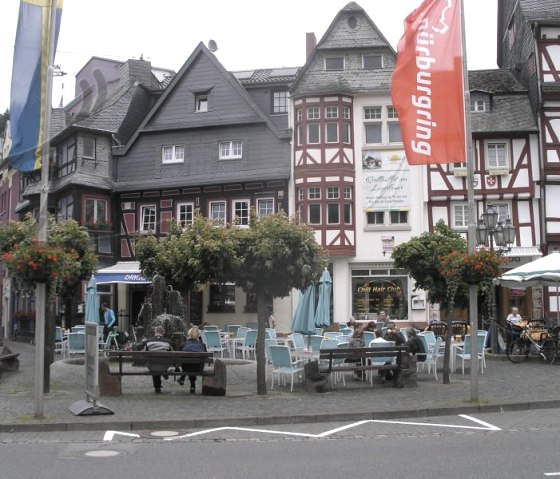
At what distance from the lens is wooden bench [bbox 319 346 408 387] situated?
48.9 ft

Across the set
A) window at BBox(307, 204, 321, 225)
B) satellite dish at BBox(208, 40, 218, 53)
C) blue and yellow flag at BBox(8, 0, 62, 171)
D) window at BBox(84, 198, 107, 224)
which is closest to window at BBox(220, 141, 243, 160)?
window at BBox(307, 204, 321, 225)

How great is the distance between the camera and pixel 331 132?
1278 inches

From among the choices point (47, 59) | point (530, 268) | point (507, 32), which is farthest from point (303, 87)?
point (47, 59)

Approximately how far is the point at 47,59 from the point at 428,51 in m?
6.70

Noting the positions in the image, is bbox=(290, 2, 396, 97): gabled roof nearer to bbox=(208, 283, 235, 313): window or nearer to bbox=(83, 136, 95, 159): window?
bbox=(208, 283, 235, 313): window

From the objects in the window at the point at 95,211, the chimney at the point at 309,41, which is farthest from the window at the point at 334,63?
the window at the point at 95,211

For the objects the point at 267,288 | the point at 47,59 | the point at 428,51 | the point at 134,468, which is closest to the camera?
the point at 134,468

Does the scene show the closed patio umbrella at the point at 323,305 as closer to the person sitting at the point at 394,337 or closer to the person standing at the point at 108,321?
the person sitting at the point at 394,337

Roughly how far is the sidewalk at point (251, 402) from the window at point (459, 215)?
14.8m

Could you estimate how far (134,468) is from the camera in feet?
26.6

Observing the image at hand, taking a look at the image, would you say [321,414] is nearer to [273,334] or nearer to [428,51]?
[428,51]

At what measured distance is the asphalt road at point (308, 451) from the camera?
25.6ft

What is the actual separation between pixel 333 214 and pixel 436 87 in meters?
18.7

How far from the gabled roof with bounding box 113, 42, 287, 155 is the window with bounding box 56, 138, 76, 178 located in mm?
2090
